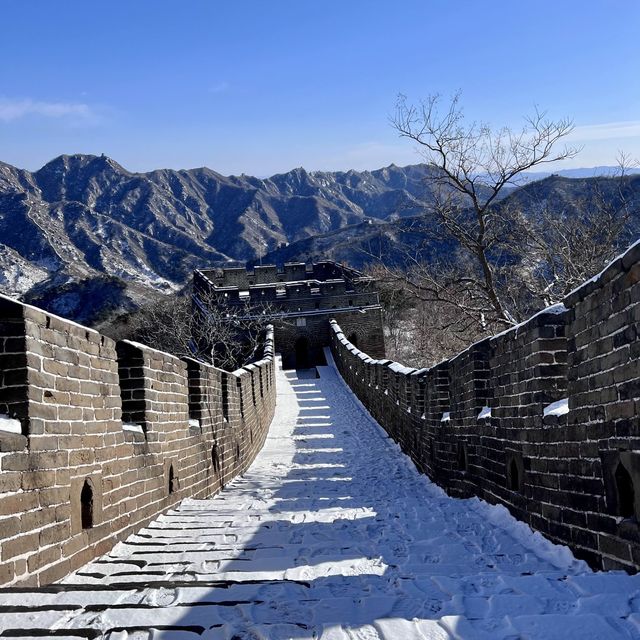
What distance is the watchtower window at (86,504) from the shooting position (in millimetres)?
4879

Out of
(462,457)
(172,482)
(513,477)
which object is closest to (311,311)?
(462,457)

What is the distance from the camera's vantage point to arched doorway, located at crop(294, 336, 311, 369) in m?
37.8

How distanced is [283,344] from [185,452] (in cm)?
2957

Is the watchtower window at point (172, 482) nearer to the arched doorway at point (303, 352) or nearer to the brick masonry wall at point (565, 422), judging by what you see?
the brick masonry wall at point (565, 422)

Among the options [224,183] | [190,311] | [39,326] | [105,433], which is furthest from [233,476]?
[224,183]

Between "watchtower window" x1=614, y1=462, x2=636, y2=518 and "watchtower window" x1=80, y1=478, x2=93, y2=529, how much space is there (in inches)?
118

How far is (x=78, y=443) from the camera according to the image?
4879 mm

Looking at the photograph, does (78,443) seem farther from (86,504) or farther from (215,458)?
(215,458)

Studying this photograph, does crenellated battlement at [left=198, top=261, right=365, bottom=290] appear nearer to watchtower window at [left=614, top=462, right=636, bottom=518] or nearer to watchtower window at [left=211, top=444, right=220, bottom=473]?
watchtower window at [left=211, top=444, right=220, bottom=473]

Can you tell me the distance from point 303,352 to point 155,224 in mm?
103549

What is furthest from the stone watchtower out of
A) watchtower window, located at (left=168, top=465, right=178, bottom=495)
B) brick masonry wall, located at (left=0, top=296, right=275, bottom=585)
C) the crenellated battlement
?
watchtower window, located at (left=168, top=465, right=178, bottom=495)

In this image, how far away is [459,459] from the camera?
864 centimetres

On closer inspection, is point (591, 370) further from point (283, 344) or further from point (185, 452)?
point (283, 344)

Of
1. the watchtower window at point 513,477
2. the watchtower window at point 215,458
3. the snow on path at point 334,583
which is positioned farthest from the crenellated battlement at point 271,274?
the watchtower window at point 513,477
